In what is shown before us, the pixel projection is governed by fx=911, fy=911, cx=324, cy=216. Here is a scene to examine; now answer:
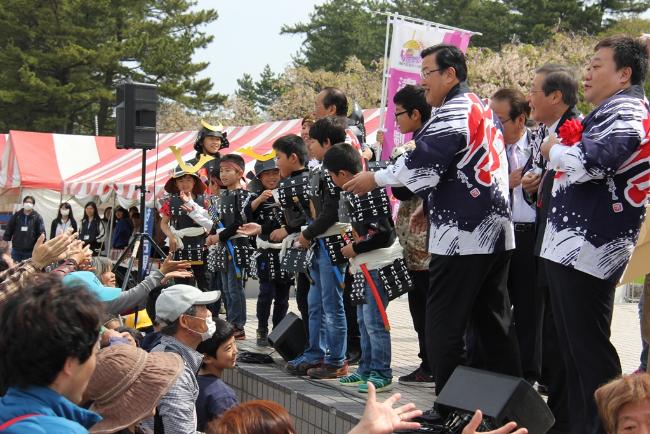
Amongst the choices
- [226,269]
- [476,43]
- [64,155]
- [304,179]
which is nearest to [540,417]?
[304,179]

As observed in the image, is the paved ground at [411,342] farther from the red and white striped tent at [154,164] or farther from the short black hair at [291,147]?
the red and white striped tent at [154,164]

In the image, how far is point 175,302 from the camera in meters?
4.85

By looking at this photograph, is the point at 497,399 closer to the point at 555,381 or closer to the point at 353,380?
the point at 555,381

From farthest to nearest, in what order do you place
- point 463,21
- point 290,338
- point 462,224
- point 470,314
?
point 463,21
point 290,338
point 470,314
point 462,224

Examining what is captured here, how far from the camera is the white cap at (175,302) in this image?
190 inches

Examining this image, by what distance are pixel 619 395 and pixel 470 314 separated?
164 centimetres

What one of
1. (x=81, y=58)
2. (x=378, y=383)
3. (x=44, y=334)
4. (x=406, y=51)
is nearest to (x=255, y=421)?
(x=44, y=334)

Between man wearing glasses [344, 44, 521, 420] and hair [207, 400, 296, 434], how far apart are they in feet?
5.57

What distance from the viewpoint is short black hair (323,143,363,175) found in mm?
5703

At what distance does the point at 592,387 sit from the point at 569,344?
209 millimetres

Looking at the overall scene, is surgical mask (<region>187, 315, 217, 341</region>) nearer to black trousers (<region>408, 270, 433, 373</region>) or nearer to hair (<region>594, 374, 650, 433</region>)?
black trousers (<region>408, 270, 433, 373</region>)

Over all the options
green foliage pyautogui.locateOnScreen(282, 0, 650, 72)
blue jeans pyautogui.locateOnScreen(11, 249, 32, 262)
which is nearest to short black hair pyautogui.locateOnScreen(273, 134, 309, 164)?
blue jeans pyautogui.locateOnScreen(11, 249, 32, 262)

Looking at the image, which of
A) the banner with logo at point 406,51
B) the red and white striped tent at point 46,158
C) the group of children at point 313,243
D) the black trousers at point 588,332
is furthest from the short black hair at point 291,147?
the red and white striped tent at point 46,158

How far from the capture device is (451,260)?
14.4ft
